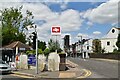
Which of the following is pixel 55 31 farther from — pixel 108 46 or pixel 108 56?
pixel 108 46

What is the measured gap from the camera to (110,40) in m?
93.1

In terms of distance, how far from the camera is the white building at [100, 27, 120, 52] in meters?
91.4

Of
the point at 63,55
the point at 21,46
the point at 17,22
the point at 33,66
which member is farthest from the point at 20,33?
the point at 63,55

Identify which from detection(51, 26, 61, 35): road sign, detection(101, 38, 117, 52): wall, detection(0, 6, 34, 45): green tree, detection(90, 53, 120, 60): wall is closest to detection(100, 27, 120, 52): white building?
detection(101, 38, 117, 52): wall

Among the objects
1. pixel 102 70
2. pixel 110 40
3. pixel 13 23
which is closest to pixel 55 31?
pixel 102 70

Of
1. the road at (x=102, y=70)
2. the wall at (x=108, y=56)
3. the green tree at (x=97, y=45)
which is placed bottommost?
the road at (x=102, y=70)

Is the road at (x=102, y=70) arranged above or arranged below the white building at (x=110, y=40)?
below

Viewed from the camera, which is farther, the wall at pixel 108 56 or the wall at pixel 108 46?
the wall at pixel 108 46

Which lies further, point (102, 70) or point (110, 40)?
point (110, 40)

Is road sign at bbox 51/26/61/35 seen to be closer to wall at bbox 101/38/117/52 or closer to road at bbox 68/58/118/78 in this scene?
road at bbox 68/58/118/78

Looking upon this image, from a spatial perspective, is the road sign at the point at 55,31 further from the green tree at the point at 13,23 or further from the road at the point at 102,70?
the green tree at the point at 13,23

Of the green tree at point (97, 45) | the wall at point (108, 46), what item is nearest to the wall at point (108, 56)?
the green tree at point (97, 45)

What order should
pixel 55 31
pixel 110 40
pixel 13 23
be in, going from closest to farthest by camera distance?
pixel 55 31
pixel 13 23
pixel 110 40

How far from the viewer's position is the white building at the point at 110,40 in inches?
3597
